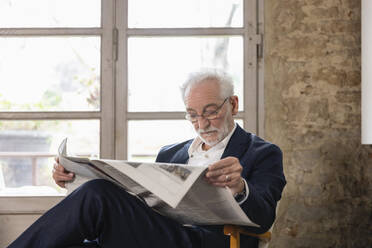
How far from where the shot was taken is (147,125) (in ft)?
11.4

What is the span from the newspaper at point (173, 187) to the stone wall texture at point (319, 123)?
1.46 m

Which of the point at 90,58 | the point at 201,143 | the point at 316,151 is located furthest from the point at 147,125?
the point at 316,151

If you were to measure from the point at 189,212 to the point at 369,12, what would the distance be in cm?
197

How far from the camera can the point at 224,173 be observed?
1.73m

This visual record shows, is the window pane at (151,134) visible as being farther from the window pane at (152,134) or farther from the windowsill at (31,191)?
the windowsill at (31,191)

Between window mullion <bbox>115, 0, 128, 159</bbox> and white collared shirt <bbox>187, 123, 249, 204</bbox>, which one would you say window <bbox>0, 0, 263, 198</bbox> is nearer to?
window mullion <bbox>115, 0, 128, 159</bbox>

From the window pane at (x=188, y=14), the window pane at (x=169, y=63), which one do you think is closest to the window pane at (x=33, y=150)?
the window pane at (x=169, y=63)

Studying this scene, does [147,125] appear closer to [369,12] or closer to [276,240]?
[276,240]

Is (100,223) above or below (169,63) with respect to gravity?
below

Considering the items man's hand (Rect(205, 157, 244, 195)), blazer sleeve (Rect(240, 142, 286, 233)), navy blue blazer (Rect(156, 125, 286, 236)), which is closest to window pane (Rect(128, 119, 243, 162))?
navy blue blazer (Rect(156, 125, 286, 236))

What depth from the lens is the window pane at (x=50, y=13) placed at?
3.51 metres

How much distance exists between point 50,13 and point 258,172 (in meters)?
2.11

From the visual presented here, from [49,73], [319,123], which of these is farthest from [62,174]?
[319,123]

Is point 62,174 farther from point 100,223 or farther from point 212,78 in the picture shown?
point 212,78
